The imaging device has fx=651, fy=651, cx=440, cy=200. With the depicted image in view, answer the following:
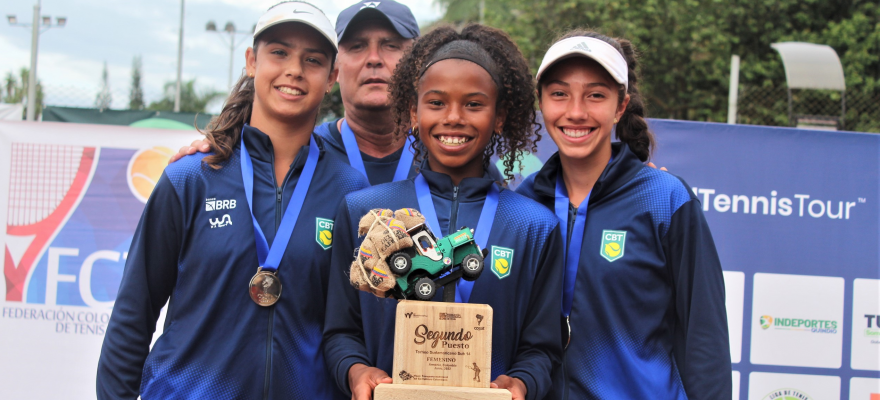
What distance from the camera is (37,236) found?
16.8 feet

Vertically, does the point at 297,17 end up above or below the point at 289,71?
above

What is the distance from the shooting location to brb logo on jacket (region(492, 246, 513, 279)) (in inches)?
91.4

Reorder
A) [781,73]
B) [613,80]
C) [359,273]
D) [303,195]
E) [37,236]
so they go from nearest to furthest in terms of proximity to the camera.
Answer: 1. [359,273]
2. [303,195]
3. [613,80]
4. [37,236]
5. [781,73]

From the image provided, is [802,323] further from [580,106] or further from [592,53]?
[592,53]

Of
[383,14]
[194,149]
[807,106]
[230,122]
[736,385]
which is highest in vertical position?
[807,106]

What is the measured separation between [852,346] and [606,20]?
1082 cm

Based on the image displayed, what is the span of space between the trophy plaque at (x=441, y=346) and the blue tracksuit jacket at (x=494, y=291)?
0.35m

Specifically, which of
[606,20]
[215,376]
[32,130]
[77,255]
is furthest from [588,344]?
[606,20]

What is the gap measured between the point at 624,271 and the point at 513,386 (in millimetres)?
764

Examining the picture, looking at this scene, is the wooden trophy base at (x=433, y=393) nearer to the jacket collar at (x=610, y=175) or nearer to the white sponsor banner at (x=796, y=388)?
the jacket collar at (x=610, y=175)

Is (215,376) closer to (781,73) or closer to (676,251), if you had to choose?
(676,251)

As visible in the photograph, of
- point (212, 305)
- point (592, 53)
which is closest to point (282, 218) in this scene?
point (212, 305)

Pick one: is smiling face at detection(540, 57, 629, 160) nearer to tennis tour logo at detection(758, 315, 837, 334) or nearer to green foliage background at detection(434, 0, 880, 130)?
tennis tour logo at detection(758, 315, 837, 334)

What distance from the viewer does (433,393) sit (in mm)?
1857
